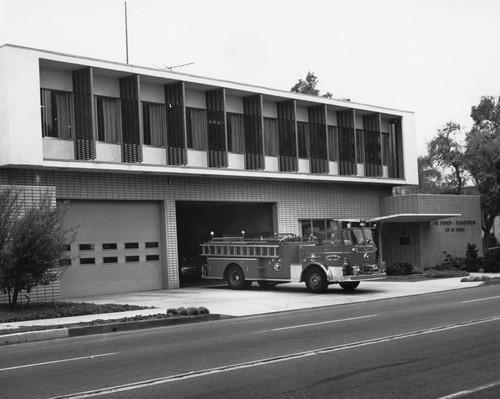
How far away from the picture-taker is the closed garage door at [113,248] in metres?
25.2

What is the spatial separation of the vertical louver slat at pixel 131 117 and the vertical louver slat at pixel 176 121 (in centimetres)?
156

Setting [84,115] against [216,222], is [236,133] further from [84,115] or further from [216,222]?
[84,115]

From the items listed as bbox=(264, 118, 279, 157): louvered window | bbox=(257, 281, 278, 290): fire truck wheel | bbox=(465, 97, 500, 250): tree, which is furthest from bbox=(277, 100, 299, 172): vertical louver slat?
bbox=(465, 97, 500, 250): tree

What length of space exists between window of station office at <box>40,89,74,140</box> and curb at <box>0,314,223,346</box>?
9.24 metres

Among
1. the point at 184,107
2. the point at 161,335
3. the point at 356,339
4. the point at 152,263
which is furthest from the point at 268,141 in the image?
the point at 356,339

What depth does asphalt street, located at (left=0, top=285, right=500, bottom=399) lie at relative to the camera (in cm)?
862

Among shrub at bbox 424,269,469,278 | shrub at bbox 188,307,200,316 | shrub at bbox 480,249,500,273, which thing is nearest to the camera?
shrub at bbox 188,307,200,316

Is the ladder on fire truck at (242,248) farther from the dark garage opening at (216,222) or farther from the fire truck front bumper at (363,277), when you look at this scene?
the dark garage opening at (216,222)

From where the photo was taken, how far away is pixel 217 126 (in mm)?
29031

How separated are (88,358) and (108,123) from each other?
1506 cm

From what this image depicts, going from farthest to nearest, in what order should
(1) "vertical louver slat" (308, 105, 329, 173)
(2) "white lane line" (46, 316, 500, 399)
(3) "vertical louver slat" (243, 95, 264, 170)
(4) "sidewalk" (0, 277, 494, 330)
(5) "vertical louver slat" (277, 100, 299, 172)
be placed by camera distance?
(1) "vertical louver slat" (308, 105, 329, 173), (5) "vertical louver slat" (277, 100, 299, 172), (3) "vertical louver slat" (243, 95, 264, 170), (4) "sidewalk" (0, 277, 494, 330), (2) "white lane line" (46, 316, 500, 399)

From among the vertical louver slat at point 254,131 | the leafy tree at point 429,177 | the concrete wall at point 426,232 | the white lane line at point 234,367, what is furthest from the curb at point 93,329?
the leafy tree at point 429,177

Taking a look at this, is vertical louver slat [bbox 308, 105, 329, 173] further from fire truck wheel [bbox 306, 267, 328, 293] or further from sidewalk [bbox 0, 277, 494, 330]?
fire truck wheel [bbox 306, 267, 328, 293]

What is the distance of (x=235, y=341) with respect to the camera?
13141 millimetres
